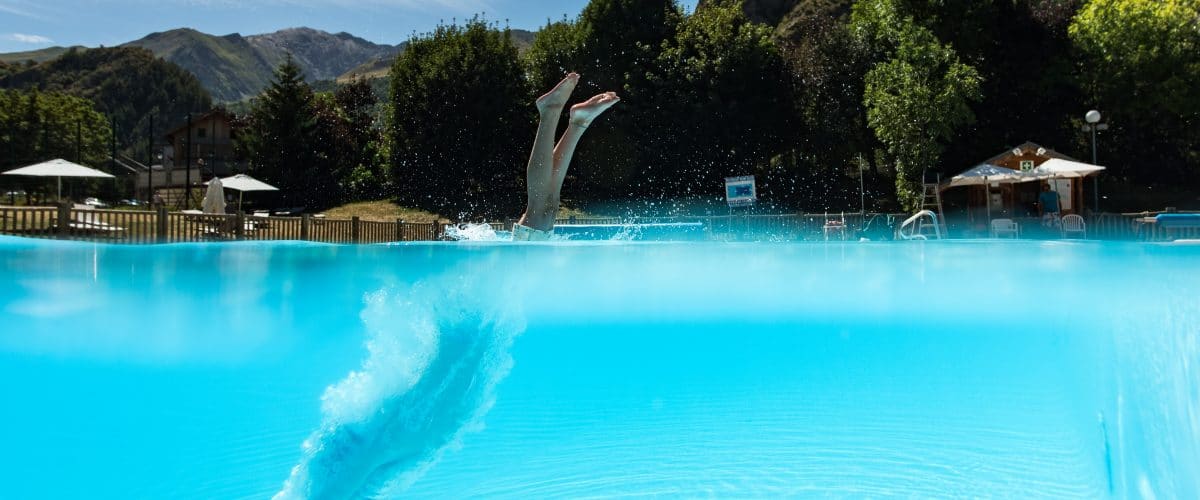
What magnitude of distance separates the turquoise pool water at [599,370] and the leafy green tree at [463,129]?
18.9 m

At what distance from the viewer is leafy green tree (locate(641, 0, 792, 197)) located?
27109 mm

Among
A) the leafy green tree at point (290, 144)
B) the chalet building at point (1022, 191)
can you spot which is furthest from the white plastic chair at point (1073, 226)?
the leafy green tree at point (290, 144)

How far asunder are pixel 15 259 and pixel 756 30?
24.5m

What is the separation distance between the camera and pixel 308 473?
583cm

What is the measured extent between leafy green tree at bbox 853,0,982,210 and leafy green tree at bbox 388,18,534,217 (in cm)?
1313

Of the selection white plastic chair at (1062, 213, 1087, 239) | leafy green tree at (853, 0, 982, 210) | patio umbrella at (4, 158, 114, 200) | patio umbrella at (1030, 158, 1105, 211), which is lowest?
white plastic chair at (1062, 213, 1087, 239)

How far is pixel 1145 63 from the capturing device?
22875 millimetres

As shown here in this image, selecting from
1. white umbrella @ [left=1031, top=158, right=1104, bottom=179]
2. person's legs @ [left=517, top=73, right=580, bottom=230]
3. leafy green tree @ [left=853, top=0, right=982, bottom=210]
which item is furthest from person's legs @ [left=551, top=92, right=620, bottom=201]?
leafy green tree @ [left=853, top=0, right=982, bottom=210]

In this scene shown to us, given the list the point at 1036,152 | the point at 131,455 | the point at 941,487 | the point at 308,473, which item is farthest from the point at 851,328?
the point at 1036,152

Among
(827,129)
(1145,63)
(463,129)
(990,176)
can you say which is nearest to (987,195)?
(990,176)

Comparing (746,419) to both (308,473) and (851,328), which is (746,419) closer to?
(851,328)

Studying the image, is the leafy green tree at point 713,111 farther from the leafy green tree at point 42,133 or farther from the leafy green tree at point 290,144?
the leafy green tree at point 42,133

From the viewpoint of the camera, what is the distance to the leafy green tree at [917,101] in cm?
2266

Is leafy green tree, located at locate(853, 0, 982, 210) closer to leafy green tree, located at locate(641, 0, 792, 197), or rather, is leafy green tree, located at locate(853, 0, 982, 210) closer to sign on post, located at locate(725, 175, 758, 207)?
leafy green tree, located at locate(641, 0, 792, 197)
